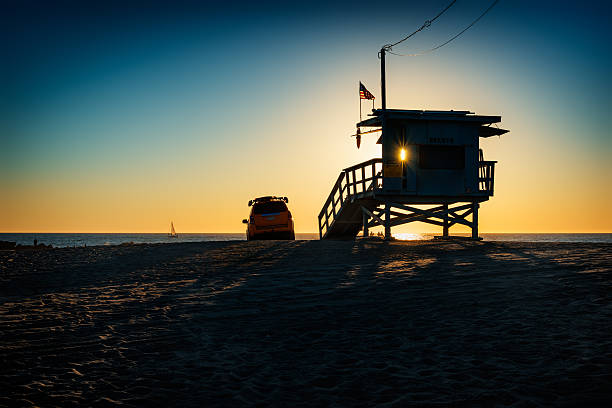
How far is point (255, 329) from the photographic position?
20.6 feet

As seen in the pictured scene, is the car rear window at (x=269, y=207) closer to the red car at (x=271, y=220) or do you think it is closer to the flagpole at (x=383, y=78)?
the red car at (x=271, y=220)

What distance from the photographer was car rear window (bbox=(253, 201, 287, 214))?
21562 millimetres

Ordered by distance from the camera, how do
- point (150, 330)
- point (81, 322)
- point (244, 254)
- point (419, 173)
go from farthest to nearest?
point (419, 173), point (244, 254), point (81, 322), point (150, 330)

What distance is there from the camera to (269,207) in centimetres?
2164

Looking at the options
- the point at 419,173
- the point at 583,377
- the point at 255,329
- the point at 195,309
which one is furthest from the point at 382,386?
the point at 419,173

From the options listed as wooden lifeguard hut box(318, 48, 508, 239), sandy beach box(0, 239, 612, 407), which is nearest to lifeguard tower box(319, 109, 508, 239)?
wooden lifeguard hut box(318, 48, 508, 239)

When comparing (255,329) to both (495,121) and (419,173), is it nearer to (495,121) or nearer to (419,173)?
(419,173)

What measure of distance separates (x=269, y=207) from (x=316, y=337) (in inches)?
627

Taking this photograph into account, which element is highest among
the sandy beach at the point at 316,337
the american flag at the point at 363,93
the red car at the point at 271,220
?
the american flag at the point at 363,93

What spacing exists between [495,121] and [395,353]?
65.0 feet

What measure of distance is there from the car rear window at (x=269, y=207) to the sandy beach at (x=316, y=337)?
10.4 metres

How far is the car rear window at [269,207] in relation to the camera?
2156 centimetres

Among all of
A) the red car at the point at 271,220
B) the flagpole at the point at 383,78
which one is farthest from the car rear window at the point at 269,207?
the flagpole at the point at 383,78

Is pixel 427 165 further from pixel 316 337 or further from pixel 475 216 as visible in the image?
pixel 316 337
